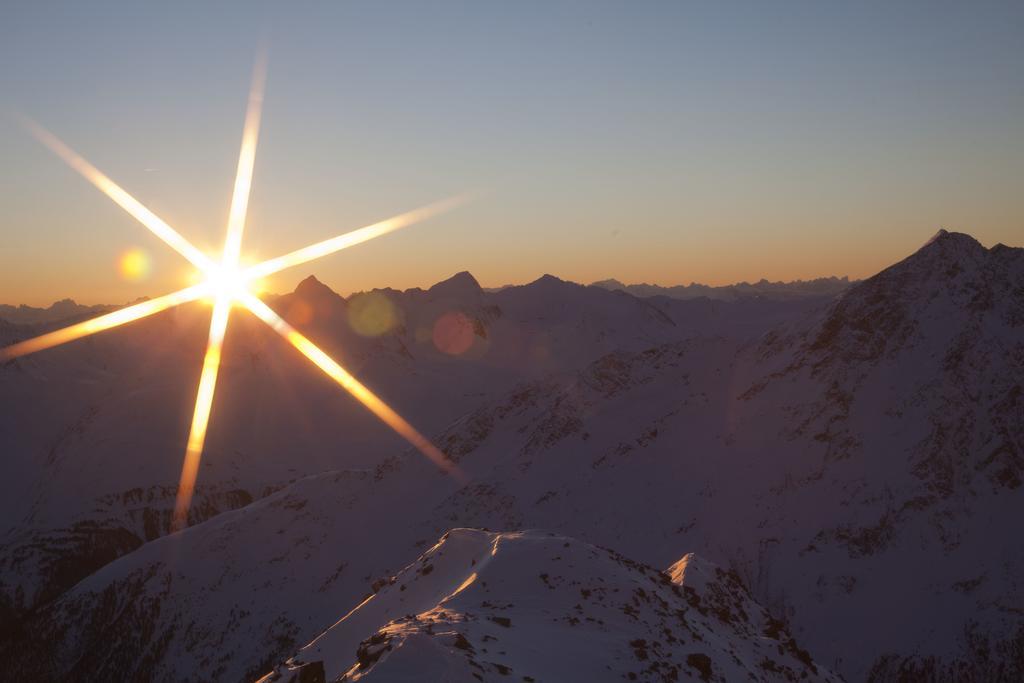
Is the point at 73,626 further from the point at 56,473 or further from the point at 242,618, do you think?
the point at 56,473

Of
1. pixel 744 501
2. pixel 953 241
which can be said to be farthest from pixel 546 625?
pixel 953 241

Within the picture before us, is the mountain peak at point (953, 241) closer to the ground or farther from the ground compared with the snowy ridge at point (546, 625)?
farther from the ground

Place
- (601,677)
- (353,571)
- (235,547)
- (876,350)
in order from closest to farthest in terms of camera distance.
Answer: (601,677), (876,350), (353,571), (235,547)

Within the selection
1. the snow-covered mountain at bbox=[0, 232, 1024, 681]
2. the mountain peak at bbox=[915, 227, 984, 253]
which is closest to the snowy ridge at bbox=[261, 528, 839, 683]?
the snow-covered mountain at bbox=[0, 232, 1024, 681]

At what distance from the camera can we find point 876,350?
7694 cm

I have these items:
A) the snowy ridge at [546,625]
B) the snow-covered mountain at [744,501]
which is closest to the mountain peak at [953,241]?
the snow-covered mountain at [744,501]

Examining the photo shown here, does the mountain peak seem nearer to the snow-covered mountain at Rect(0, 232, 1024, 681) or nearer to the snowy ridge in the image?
the snow-covered mountain at Rect(0, 232, 1024, 681)

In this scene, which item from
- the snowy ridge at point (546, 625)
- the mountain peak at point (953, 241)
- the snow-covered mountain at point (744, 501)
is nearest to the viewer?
the snowy ridge at point (546, 625)

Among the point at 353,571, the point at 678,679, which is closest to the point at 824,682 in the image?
the point at 678,679

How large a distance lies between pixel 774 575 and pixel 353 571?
163 ft

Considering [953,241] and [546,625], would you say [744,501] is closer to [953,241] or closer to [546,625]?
[953,241]

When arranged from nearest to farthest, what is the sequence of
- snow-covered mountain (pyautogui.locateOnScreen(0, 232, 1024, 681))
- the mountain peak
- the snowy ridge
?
the snowy ridge < snow-covered mountain (pyautogui.locateOnScreen(0, 232, 1024, 681)) < the mountain peak

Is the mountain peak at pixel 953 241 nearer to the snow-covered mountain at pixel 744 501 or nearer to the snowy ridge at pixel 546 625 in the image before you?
the snow-covered mountain at pixel 744 501

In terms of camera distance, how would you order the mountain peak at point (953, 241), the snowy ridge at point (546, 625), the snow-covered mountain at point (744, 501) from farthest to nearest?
the mountain peak at point (953, 241)
the snow-covered mountain at point (744, 501)
the snowy ridge at point (546, 625)
